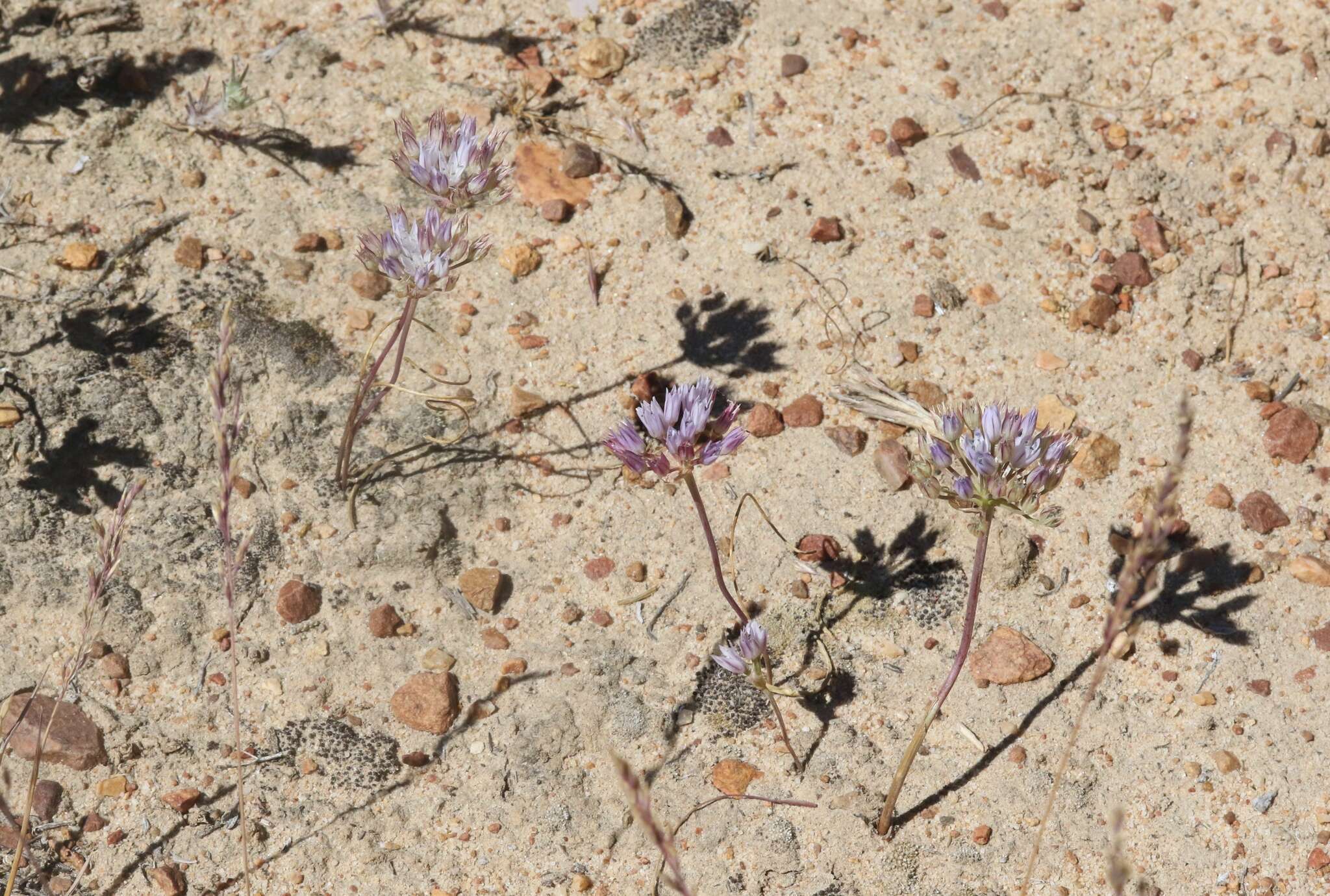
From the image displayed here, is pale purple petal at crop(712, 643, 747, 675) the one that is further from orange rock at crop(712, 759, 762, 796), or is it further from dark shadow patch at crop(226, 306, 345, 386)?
dark shadow patch at crop(226, 306, 345, 386)

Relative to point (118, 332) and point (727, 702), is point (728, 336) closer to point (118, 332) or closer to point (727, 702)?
point (727, 702)

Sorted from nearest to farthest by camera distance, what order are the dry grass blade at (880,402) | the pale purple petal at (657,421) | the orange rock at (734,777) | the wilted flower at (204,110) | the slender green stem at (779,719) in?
the pale purple petal at (657,421) → the slender green stem at (779,719) → the orange rock at (734,777) → the dry grass blade at (880,402) → the wilted flower at (204,110)

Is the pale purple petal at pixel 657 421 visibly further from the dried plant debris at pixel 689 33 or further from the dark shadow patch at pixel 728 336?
the dried plant debris at pixel 689 33

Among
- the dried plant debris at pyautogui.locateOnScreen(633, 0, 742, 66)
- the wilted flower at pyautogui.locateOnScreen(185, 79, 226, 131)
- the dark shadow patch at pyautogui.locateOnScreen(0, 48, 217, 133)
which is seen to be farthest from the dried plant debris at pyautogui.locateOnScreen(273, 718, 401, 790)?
the dried plant debris at pyautogui.locateOnScreen(633, 0, 742, 66)

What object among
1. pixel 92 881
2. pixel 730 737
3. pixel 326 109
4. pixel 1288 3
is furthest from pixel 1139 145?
pixel 92 881

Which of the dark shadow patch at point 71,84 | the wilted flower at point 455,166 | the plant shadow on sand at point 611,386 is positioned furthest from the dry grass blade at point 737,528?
the dark shadow patch at point 71,84
